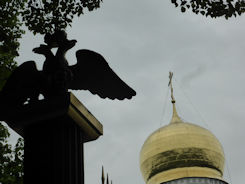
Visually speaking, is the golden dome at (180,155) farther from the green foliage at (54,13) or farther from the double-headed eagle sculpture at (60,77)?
the double-headed eagle sculpture at (60,77)

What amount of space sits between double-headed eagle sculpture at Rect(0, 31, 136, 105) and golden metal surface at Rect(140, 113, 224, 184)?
2712cm

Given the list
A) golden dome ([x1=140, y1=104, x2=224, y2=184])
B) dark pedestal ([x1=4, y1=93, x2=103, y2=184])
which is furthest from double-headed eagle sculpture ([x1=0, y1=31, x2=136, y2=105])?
golden dome ([x1=140, y1=104, x2=224, y2=184])

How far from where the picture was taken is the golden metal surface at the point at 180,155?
30253mm

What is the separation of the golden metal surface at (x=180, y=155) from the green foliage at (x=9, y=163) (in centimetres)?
2162

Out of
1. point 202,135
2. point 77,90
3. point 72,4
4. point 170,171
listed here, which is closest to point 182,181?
point 170,171

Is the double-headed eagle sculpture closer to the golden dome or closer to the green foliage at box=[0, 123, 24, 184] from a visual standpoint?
the green foliage at box=[0, 123, 24, 184]

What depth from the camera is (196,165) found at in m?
30.3

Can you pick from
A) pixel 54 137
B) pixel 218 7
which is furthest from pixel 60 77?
pixel 218 7

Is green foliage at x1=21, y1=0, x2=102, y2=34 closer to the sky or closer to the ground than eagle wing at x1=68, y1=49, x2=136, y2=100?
closer to the sky

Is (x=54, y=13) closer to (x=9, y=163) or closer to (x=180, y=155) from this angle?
(x=9, y=163)

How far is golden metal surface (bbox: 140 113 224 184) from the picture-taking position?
99.3 feet

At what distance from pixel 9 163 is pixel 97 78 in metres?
6.00

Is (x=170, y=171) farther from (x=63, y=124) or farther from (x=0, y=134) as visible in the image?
(x=63, y=124)

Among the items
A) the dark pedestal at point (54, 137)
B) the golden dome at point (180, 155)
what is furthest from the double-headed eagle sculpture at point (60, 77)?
the golden dome at point (180, 155)
